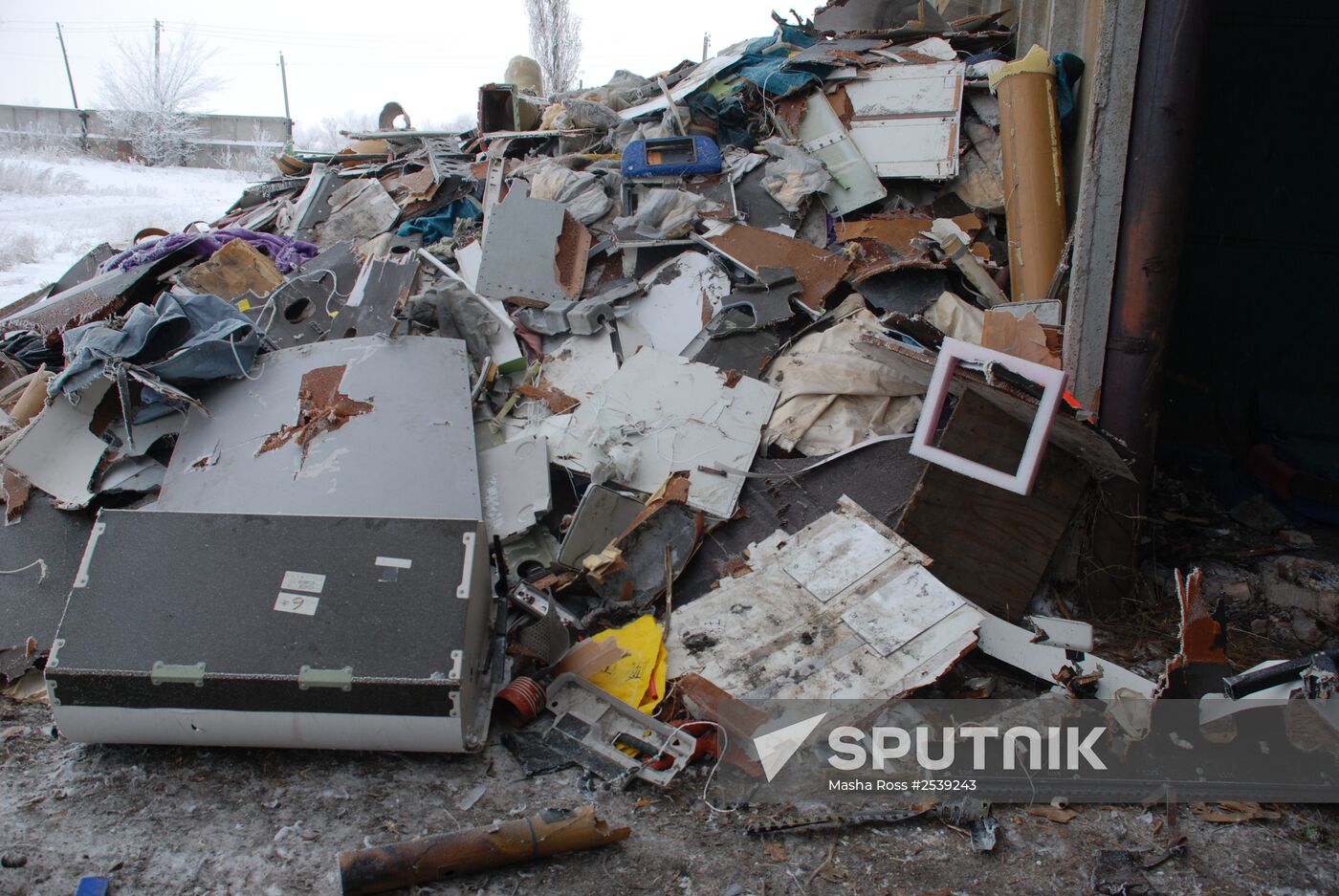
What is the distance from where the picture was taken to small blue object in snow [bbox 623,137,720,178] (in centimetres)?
521

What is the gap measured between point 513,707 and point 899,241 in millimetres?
3330

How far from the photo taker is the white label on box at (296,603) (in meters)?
2.53

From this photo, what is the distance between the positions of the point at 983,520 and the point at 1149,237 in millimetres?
1473

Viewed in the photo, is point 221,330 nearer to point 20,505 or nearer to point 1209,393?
point 20,505

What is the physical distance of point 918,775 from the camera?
8.71 ft

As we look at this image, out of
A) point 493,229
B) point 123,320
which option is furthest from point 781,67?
point 123,320

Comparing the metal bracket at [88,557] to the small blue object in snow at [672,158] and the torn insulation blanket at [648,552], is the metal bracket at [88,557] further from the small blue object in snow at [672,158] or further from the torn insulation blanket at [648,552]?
the small blue object in snow at [672,158]

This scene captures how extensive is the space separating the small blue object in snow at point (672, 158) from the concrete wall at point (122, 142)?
643 inches

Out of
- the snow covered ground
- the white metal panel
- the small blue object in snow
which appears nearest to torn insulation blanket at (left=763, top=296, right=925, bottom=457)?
the white metal panel

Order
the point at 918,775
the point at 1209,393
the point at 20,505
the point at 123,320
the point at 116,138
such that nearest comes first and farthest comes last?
the point at 918,775
the point at 20,505
the point at 123,320
the point at 1209,393
the point at 116,138

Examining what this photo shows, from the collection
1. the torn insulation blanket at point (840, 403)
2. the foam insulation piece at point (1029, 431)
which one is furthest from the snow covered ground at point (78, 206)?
the foam insulation piece at point (1029, 431)

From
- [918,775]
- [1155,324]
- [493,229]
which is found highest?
[493,229]

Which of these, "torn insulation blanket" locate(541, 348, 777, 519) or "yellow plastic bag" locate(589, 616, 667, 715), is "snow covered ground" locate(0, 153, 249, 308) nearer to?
"torn insulation blanket" locate(541, 348, 777, 519)

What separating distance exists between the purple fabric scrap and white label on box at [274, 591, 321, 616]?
10.5 feet
